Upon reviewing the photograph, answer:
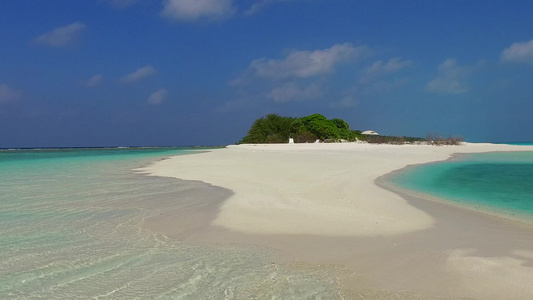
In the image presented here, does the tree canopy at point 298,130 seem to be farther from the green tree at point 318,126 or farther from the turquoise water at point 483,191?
the turquoise water at point 483,191

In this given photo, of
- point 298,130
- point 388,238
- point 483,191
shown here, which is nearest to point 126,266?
point 388,238

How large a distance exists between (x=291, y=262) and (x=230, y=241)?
975 mm

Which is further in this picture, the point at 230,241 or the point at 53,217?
the point at 53,217

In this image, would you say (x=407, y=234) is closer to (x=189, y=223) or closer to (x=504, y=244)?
(x=504, y=244)

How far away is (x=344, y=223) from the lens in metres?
4.80

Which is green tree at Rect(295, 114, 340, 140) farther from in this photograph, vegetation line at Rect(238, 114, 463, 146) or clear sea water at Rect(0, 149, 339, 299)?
clear sea water at Rect(0, 149, 339, 299)

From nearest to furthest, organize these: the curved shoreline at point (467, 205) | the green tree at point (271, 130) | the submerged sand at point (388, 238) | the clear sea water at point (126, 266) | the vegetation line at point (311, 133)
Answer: the clear sea water at point (126, 266), the submerged sand at point (388, 238), the curved shoreline at point (467, 205), the vegetation line at point (311, 133), the green tree at point (271, 130)

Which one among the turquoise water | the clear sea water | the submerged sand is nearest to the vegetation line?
the turquoise water

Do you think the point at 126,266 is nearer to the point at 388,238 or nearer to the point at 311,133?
the point at 388,238

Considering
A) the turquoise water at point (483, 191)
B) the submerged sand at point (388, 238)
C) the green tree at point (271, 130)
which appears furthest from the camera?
the green tree at point (271, 130)

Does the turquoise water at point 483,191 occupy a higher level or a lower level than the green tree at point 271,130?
lower

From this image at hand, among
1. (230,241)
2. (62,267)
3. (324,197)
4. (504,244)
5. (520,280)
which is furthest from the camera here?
(324,197)

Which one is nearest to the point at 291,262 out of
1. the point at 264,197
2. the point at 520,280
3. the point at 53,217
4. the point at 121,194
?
the point at 520,280

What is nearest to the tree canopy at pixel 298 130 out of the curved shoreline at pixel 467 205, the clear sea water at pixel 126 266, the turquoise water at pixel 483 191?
the turquoise water at pixel 483 191
